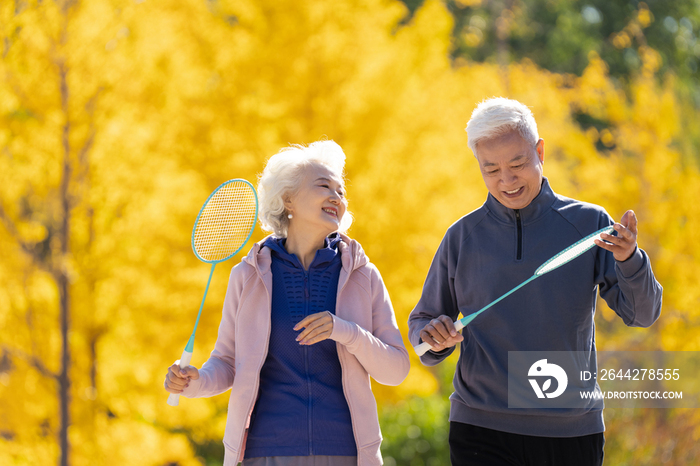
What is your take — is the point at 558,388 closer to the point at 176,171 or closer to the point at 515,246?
the point at 515,246

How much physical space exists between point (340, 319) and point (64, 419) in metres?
4.06

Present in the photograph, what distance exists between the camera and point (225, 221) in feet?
8.72

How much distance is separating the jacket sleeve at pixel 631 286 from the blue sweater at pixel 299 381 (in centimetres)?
91

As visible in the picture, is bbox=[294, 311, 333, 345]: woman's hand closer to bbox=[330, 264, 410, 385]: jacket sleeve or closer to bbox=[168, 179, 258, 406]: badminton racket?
bbox=[330, 264, 410, 385]: jacket sleeve

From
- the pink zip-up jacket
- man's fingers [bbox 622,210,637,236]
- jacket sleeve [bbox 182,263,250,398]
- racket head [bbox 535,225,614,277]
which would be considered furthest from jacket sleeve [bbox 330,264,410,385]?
man's fingers [bbox 622,210,637,236]

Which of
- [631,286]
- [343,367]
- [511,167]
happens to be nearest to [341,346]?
[343,367]

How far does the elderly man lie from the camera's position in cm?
222

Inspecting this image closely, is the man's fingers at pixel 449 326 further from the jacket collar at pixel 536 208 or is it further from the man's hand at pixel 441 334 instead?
the jacket collar at pixel 536 208

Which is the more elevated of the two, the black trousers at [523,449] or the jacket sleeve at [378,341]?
the jacket sleeve at [378,341]

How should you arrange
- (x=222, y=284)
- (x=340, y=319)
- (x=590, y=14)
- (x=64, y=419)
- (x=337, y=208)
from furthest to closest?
(x=590, y=14)
(x=222, y=284)
(x=64, y=419)
(x=337, y=208)
(x=340, y=319)

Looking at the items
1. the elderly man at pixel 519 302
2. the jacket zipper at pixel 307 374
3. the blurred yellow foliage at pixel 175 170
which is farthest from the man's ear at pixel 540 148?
the blurred yellow foliage at pixel 175 170

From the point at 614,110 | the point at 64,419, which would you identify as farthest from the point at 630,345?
the point at 64,419

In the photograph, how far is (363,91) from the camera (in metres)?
6.09

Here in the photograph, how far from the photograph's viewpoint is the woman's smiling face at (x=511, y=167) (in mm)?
2258
